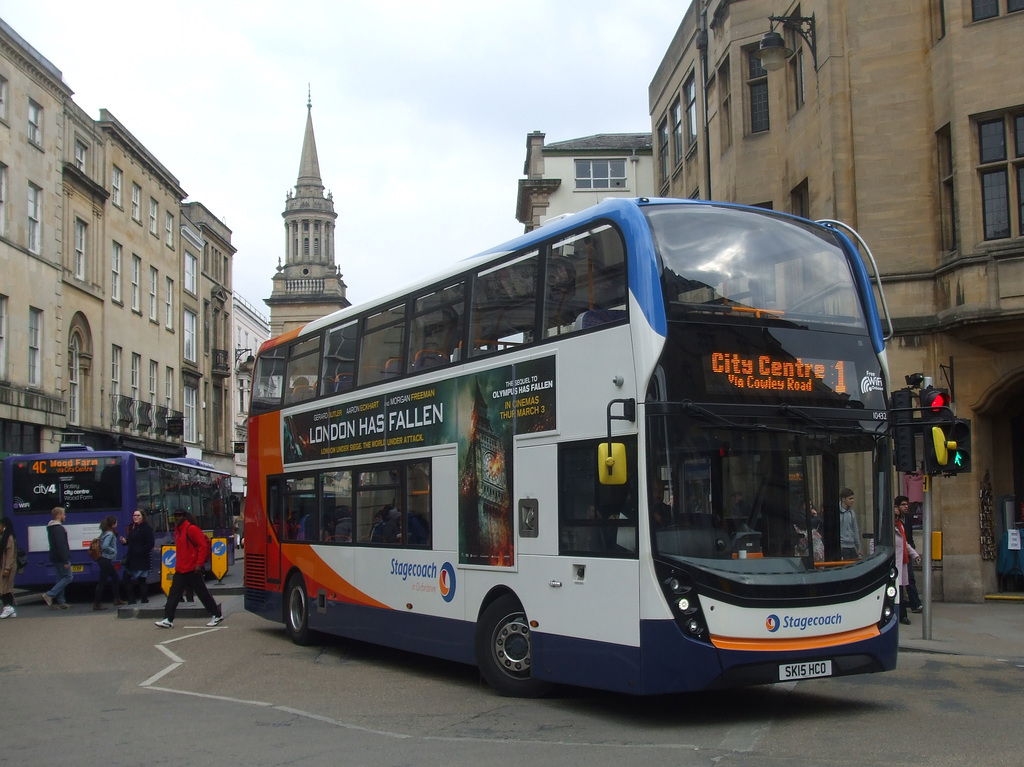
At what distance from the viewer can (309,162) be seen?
5089 inches

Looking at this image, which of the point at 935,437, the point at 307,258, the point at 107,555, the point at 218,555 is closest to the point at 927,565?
the point at 935,437

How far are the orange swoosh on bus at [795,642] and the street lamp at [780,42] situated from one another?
11731 millimetres

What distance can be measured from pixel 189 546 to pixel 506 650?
8.19 m

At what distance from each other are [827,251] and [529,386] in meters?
2.84

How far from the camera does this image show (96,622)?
757 inches

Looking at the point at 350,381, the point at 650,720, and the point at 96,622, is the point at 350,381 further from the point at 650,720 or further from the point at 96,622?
the point at 96,622

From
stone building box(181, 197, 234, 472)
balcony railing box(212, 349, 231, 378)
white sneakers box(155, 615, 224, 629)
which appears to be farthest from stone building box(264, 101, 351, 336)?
white sneakers box(155, 615, 224, 629)

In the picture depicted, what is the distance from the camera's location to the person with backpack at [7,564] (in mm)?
20078

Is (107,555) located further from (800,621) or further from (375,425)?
(800,621)

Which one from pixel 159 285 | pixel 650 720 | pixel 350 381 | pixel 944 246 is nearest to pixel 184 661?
pixel 350 381

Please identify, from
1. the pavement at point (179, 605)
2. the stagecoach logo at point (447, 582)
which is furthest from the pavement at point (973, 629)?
the pavement at point (179, 605)

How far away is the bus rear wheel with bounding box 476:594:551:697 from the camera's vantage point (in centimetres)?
1036

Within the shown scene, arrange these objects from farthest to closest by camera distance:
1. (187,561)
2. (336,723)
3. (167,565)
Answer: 1. (167,565)
2. (187,561)
3. (336,723)

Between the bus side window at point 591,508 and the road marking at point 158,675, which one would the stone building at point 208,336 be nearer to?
the road marking at point 158,675
